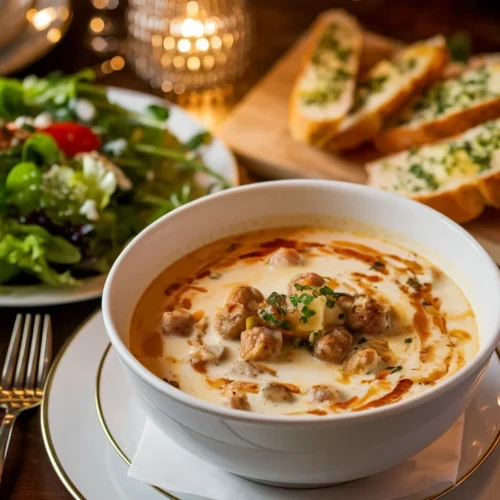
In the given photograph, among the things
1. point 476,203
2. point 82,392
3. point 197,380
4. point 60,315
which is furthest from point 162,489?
point 476,203

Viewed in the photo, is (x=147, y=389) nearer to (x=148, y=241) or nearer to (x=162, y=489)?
(x=162, y=489)

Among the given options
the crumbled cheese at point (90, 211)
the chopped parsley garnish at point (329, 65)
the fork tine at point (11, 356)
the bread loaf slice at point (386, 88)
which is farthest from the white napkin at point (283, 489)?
the chopped parsley garnish at point (329, 65)

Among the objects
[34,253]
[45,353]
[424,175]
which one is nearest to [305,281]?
[45,353]

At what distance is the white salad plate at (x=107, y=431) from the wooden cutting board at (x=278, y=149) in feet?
4.21

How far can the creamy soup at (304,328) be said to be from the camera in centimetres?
182

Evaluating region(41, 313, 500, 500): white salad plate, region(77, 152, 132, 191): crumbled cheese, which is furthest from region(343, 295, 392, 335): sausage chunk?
region(77, 152, 132, 191): crumbled cheese

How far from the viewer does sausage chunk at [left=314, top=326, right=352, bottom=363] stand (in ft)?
6.14

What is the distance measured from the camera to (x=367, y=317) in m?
1.96

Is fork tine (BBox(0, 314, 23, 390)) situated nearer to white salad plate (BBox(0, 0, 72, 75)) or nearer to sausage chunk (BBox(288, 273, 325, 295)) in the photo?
sausage chunk (BBox(288, 273, 325, 295))

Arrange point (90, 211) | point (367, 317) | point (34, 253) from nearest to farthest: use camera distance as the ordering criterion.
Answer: point (367, 317) → point (34, 253) → point (90, 211)

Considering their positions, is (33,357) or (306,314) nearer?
(306,314)

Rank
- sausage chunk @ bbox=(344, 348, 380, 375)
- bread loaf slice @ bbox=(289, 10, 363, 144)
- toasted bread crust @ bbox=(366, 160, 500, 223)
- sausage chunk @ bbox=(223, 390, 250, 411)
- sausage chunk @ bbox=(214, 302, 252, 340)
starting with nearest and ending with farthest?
sausage chunk @ bbox=(223, 390, 250, 411)
sausage chunk @ bbox=(344, 348, 380, 375)
sausage chunk @ bbox=(214, 302, 252, 340)
toasted bread crust @ bbox=(366, 160, 500, 223)
bread loaf slice @ bbox=(289, 10, 363, 144)

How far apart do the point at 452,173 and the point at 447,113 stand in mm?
518

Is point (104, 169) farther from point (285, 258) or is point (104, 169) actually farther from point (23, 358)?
point (285, 258)
